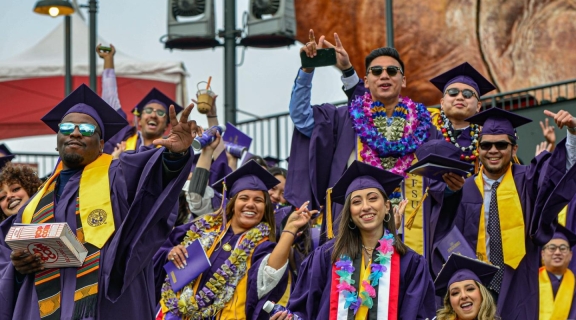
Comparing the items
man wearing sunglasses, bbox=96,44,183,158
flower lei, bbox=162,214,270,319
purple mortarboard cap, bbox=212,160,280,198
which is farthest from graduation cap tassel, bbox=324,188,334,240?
man wearing sunglasses, bbox=96,44,183,158


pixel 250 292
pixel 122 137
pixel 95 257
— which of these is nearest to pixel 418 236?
pixel 250 292

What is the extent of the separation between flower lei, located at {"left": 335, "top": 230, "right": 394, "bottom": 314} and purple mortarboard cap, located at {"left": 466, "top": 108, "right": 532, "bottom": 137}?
5.63ft

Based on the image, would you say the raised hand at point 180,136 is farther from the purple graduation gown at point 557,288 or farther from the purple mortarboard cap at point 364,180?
the purple graduation gown at point 557,288

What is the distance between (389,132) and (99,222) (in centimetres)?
255

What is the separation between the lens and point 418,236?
9.81m

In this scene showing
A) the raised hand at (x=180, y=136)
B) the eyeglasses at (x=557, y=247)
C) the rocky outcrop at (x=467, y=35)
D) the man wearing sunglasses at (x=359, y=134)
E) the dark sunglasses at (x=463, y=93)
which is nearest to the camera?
the raised hand at (x=180, y=136)

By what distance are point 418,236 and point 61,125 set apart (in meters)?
2.98

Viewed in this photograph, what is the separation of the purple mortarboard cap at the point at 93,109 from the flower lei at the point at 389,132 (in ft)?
6.38

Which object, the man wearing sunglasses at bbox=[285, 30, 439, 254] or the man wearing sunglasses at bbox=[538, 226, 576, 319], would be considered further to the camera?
the man wearing sunglasses at bbox=[538, 226, 576, 319]

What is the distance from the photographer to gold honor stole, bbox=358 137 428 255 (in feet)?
32.0

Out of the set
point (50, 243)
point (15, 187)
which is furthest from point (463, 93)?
point (50, 243)

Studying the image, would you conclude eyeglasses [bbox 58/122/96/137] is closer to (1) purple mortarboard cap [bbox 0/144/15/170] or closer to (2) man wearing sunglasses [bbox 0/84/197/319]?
(2) man wearing sunglasses [bbox 0/84/197/319]

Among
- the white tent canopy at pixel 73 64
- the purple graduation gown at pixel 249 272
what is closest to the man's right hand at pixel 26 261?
the purple graduation gown at pixel 249 272

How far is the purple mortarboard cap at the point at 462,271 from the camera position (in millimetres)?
9195
